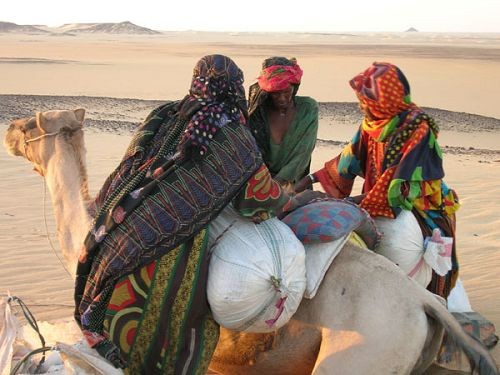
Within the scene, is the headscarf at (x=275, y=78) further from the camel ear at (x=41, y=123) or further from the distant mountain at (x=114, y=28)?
the distant mountain at (x=114, y=28)

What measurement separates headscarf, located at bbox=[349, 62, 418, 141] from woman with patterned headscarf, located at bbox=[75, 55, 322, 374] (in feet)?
4.53

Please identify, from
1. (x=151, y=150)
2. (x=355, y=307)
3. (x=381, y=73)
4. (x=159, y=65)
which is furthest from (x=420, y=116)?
(x=159, y=65)

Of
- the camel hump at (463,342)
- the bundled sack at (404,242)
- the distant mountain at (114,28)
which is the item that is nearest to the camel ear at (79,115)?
the bundled sack at (404,242)

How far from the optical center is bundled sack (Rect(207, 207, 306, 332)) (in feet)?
12.0

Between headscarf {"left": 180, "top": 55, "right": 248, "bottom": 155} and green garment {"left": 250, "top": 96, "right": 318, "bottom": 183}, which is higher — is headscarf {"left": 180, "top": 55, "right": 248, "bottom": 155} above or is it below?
above

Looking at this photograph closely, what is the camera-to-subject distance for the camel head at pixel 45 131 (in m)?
4.52

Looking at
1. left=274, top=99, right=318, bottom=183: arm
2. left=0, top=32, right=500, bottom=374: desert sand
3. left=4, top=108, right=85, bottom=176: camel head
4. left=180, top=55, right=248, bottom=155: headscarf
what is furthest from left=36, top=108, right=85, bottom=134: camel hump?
left=274, top=99, right=318, bottom=183: arm

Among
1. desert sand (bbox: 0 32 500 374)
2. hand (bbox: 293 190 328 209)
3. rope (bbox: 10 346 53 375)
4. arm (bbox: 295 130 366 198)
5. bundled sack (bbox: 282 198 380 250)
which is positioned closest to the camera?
rope (bbox: 10 346 53 375)

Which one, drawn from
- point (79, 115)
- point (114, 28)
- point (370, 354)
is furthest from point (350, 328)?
point (114, 28)

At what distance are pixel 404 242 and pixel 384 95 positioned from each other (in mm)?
901

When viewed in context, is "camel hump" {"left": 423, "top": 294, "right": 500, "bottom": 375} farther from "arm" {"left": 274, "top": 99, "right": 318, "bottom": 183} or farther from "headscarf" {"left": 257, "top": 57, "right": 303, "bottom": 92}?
"headscarf" {"left": 257, "top": 57, "right": 303, "bottom": 92}

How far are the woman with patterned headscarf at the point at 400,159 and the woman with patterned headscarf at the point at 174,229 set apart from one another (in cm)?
119

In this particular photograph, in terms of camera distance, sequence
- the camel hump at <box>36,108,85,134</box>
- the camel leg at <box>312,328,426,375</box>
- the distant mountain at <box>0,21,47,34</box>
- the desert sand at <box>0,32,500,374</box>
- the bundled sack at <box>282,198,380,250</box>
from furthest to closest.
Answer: the distant mountain at <box>0,21,47,34</box> < the desert sand at <box>0,32,500,374</box> < the camel hump at <box>36,108,85,134</box> < the bundled sack at <box>282,198,380,250</box> < the camel leg at <box>312,328,426,375</box>

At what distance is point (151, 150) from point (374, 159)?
6.02 feet
